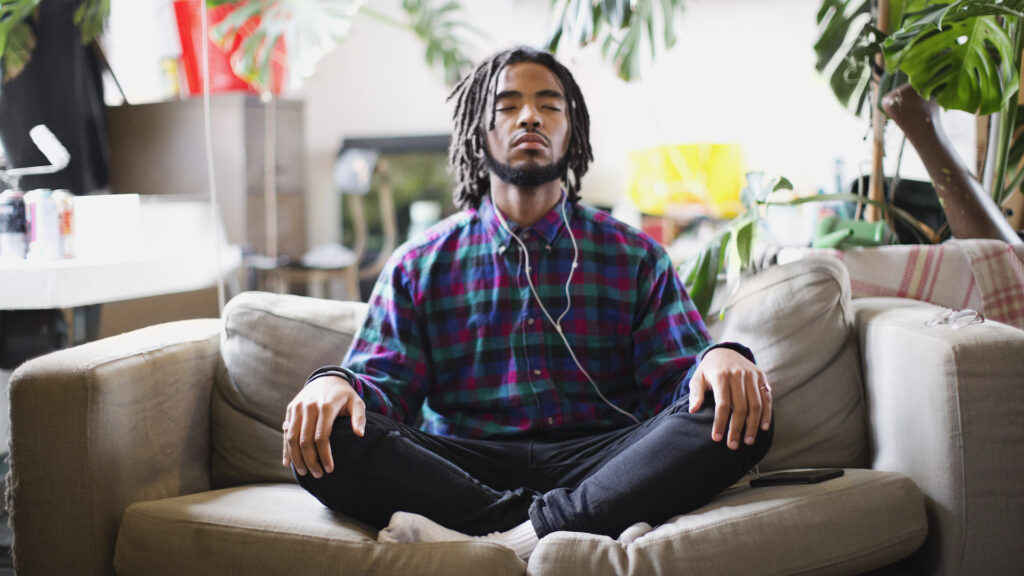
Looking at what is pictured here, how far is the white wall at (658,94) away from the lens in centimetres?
410

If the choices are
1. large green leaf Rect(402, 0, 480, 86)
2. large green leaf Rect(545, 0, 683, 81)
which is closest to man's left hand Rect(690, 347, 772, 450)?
large green leaf Rect(545, 0, 683, 81)

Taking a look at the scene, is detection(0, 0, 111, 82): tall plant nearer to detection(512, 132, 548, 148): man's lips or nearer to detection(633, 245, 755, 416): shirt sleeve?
detection(512, 132, 548, 148): man's lips

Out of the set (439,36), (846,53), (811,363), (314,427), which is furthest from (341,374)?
(439,36)

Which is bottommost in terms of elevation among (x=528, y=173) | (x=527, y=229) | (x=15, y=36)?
(x=527, y=229)

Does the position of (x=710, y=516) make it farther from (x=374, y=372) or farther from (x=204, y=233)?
(x=204, y=233)

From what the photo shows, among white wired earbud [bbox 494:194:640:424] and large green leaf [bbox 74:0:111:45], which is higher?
large green leaf [bbox 74:0:111:45]

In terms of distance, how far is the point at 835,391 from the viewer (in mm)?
1358

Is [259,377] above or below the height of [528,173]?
below

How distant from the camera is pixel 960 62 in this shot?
154 centimetres

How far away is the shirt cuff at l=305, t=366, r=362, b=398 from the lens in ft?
4.01

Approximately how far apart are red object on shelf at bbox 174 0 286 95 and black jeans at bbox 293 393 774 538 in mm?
2514

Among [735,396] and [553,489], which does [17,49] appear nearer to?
[553,489]

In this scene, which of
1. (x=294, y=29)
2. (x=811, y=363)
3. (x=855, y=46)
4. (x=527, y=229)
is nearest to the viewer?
(x=811, y=363)

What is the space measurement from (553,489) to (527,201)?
21.4 inches
